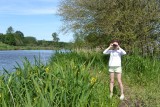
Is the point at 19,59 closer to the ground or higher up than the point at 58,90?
closer to the ground

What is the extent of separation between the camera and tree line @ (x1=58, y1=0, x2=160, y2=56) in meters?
17.2

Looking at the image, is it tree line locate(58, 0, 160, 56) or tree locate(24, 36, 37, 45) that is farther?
tree locate(24, 36, 37, 45)

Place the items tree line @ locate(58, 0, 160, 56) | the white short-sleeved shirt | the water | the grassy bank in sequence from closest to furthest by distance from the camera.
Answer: the grassy bank < the water < the white short-sleeved shirt < tree line @ locate(58, 0, 160, 56)

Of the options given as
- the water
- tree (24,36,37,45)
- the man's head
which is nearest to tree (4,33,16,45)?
tree (24,36,37,45)

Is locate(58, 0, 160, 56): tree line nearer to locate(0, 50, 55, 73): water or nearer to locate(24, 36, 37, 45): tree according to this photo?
locate(0, 50, 55, 73): water

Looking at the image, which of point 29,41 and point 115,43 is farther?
point 29,41

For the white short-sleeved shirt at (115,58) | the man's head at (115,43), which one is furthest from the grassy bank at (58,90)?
the man's head at (115,43)

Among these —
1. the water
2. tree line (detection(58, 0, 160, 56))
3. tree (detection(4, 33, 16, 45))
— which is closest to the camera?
the water

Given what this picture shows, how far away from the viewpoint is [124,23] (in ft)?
56.7

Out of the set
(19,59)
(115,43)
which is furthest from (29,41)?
(115,43)

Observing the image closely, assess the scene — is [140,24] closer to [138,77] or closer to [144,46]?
Result: [144,46]

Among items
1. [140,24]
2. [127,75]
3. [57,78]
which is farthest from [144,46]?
[57,78]

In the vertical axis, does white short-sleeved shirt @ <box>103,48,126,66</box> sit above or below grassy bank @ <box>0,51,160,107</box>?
above

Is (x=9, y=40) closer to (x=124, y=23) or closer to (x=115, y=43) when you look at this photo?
(x=124, y=23)
